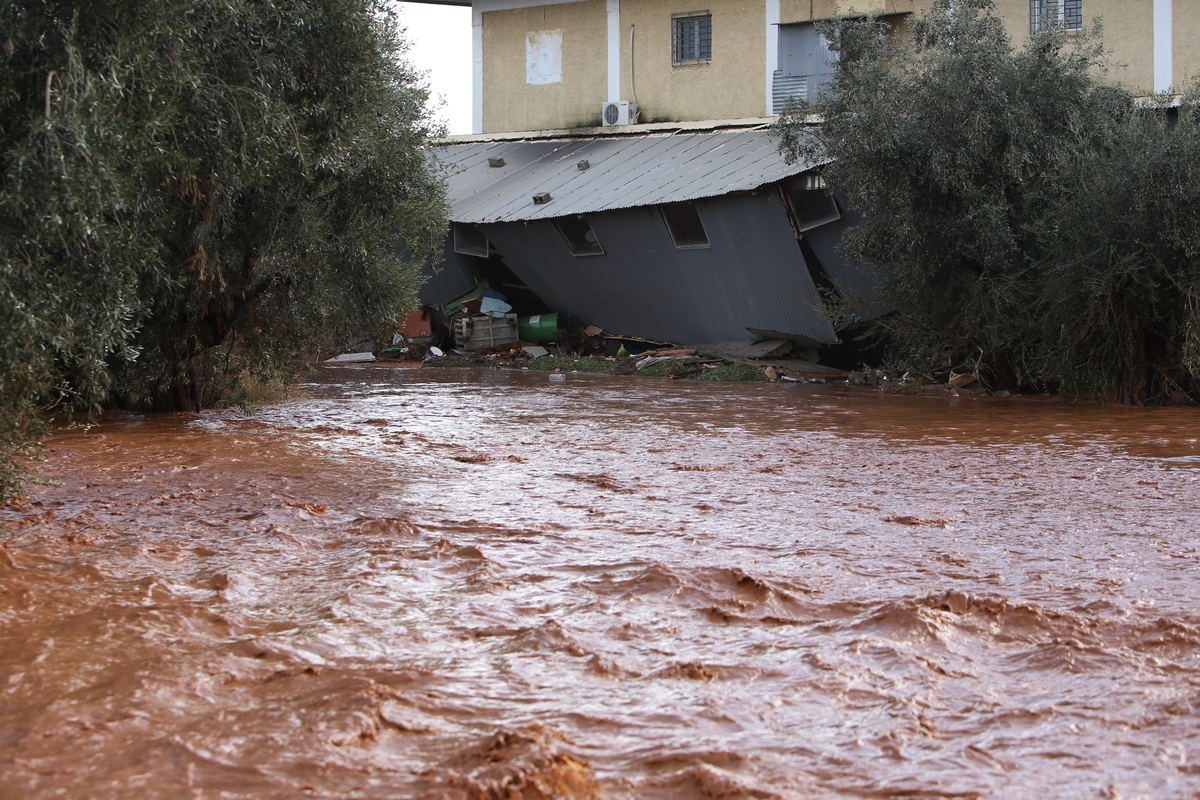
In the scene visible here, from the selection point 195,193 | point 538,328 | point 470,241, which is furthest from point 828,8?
point 195,193

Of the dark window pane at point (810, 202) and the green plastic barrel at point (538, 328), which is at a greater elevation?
the dark window pane at point (810, 202)

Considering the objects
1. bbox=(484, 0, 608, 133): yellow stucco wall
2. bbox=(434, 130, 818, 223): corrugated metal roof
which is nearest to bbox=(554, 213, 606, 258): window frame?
bbox=(434, 130, 818, 223): corrugated metal roof

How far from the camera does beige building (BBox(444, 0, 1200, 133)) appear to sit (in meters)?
24.2

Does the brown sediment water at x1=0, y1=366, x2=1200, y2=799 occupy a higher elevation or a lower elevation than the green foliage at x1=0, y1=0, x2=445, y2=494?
lower

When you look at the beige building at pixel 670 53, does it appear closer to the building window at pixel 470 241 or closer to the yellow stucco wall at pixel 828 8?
the yellow stucco wall at pixel 828 8

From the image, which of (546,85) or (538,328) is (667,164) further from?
(546,85)

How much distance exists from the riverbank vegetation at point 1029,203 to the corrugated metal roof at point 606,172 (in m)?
2.88

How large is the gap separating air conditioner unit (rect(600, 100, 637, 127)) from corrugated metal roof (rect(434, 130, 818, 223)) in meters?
1.17

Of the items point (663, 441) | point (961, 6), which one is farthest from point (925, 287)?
point (663, 441)

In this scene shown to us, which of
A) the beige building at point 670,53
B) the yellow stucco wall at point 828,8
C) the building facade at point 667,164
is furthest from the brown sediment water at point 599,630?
the yellow stucco wall at point 828,8

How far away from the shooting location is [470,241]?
27719 millimetres

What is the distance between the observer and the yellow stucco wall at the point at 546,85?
97.9 ft

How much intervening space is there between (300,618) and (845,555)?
127 inches

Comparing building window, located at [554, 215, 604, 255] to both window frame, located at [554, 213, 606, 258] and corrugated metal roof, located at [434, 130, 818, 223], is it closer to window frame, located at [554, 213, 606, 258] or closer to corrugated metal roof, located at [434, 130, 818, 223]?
window frame, located at [554, 213, 606, 258]
